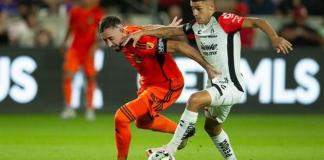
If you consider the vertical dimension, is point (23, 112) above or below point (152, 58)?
below

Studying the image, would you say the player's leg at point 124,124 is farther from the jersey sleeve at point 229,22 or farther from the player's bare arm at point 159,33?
the jersey sleeve at point 229,22

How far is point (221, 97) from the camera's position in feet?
31.4

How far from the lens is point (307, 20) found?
20.5 metres

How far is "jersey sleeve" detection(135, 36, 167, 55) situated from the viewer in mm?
9977

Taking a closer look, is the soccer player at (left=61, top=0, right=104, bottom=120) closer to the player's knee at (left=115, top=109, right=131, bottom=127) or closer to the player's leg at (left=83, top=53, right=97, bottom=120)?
the player's leg at (left=83, top=53, right=97, bottom=120)

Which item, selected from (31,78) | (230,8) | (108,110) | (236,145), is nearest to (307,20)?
(230,8)

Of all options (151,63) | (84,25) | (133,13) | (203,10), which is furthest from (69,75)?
(203,10)

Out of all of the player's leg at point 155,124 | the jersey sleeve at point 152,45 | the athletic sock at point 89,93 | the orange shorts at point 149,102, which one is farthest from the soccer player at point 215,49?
the athletic sock at point 89,93

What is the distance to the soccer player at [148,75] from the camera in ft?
32.4

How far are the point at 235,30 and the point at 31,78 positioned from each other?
928 centimetres

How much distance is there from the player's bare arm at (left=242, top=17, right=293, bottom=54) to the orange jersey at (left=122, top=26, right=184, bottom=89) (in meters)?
1.05

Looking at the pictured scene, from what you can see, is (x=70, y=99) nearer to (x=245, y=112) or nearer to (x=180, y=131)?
(x=245, y=112)

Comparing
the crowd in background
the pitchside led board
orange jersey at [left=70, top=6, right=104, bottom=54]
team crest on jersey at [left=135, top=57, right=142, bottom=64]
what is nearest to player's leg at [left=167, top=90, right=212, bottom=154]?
team crest on jersey at [left=135, top=57, right=142, bottom=64]

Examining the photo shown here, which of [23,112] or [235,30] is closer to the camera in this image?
[235,30]
